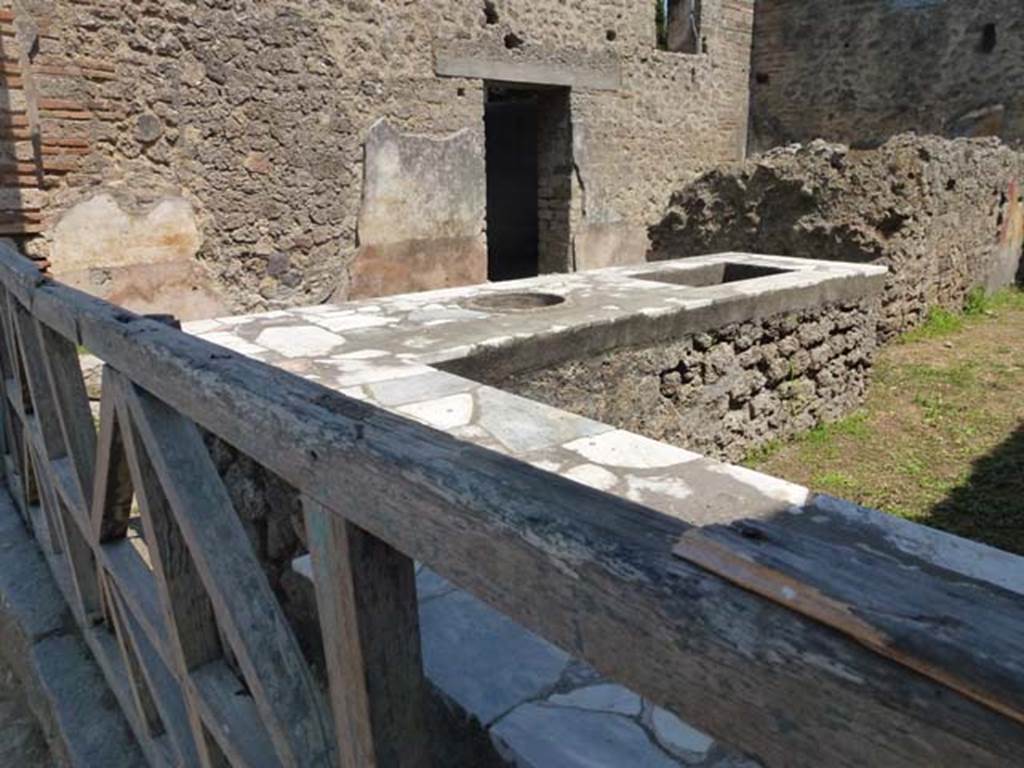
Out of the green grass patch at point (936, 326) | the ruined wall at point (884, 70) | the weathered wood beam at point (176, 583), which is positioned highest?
the ruined wall at point (884, 70)

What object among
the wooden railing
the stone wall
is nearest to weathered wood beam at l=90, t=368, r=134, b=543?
the wooden railing

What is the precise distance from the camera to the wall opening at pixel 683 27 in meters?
9.87

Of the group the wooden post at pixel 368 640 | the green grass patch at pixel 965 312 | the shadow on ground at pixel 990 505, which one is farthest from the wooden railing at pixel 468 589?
the green grass patch at pixel 965 312

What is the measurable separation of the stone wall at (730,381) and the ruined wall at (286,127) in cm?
336

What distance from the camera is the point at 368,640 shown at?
0.88 meters

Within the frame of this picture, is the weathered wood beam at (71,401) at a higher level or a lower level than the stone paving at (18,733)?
higher

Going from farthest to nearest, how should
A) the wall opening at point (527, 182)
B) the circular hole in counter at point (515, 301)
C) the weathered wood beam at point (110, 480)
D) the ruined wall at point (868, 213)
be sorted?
the wall opening at point (527, 182), the ruined wall at point (868, 213), the circular hole in counter at point (515, 301), the weathered wood beam at point (110, 480)

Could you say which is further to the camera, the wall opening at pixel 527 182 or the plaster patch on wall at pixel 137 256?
the wall opening at pixel 527 182

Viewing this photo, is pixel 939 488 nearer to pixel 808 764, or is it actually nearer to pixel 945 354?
pixel 945 354

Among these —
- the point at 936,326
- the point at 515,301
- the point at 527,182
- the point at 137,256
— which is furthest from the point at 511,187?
the point at 515,301

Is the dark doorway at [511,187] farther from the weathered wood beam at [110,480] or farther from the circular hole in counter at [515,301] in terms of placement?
the weathered wood beam at [110,480]

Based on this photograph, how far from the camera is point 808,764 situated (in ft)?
1.57

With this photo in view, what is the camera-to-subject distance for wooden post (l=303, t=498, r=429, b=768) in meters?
0.86

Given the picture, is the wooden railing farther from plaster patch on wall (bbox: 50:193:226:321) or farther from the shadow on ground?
plaster patch on wall (bbox: 50:193:226:321)
